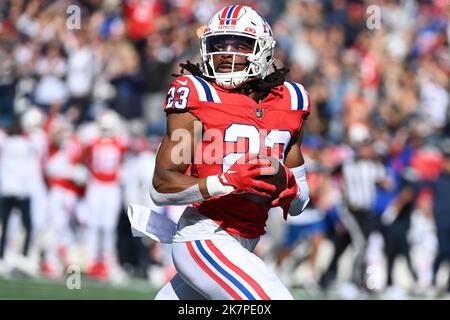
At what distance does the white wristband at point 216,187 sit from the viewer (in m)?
4.49

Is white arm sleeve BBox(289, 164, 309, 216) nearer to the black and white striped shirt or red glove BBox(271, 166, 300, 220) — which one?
red glove BBox(271, 166, 300, 220)

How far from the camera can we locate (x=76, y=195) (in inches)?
490

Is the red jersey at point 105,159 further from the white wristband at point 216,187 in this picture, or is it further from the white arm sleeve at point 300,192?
the white wristband at point 216,187

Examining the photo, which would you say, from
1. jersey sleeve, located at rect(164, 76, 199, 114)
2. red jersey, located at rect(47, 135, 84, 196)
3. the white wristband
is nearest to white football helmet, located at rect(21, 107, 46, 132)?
red jersey, located at rect(47, 135, 84, 196)

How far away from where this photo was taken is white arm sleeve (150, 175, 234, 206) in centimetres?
449

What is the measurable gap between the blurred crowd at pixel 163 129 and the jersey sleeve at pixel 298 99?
20.0ft

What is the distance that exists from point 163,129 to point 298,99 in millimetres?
9032

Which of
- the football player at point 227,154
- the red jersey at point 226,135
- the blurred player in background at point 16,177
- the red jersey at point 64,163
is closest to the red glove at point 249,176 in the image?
the football player at point 227,154

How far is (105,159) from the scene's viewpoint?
39.6 ft

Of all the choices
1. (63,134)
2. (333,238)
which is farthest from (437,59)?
(63,134)

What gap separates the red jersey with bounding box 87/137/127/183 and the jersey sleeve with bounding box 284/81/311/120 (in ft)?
23.7
